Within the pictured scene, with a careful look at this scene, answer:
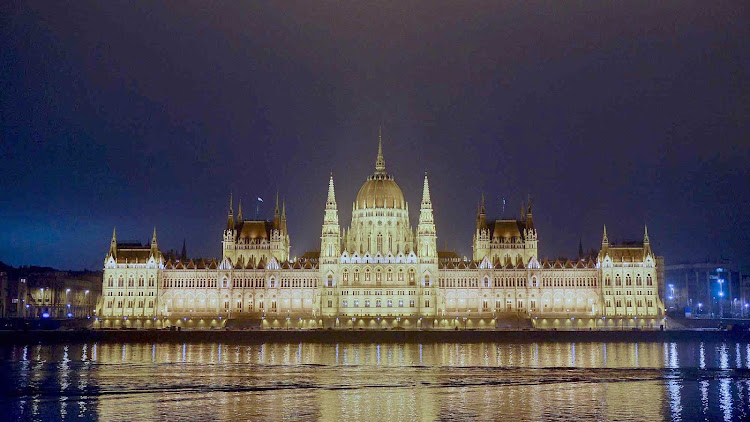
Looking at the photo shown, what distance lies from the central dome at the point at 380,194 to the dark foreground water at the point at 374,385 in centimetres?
6341

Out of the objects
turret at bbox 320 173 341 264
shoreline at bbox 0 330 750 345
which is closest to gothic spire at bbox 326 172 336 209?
turret at bbox 320 173 341 264

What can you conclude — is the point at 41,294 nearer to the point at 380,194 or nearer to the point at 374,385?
the point at 380,194

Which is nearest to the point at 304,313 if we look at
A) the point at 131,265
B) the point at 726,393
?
the point at 131,265

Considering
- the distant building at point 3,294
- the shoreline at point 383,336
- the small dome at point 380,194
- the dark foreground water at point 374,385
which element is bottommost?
the dark foreground water at point 374,385

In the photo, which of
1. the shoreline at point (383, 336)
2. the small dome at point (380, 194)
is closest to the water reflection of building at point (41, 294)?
the small dome at point (380, 194)

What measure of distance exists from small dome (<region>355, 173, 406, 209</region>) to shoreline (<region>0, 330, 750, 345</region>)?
43.6 metres

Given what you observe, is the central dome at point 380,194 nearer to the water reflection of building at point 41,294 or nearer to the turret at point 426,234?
the turret at point 426,234

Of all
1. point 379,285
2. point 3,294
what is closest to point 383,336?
point 379,285

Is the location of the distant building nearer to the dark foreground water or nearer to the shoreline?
the shoreline

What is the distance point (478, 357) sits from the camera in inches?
3418

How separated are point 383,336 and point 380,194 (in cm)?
4615

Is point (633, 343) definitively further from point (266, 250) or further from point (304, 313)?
point (266, 250)

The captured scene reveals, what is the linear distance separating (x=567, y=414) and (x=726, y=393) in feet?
47.2

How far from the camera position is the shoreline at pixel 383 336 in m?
113
